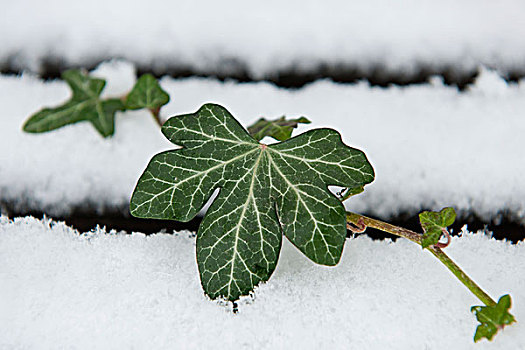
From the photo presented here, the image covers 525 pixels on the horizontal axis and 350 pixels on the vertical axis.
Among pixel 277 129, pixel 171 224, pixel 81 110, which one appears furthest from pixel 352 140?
pixel 81 110

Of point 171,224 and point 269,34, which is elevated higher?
point 269,34

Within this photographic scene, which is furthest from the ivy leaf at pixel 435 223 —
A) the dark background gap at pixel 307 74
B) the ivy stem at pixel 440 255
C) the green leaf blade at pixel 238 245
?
the dark background gap at pixel 307 74

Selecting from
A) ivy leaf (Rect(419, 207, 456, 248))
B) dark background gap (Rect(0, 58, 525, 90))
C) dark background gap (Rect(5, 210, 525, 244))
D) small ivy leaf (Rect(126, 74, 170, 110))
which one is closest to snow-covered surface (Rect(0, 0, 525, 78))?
dark background gap (Rect(0, 58, 525, 90))

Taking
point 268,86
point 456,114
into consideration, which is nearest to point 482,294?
point 456,114

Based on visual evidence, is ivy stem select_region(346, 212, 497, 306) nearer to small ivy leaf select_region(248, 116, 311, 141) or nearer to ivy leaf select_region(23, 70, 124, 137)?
small ivy leaf select_region(248, 116, 311, 141)

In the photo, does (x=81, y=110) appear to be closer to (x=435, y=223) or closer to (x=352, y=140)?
(x=352, y=140)

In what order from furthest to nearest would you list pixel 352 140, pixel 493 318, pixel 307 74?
1. pixel 307 74
2. pixel 352 140
3. pixel 493 318

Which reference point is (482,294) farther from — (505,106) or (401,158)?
(505,106)
